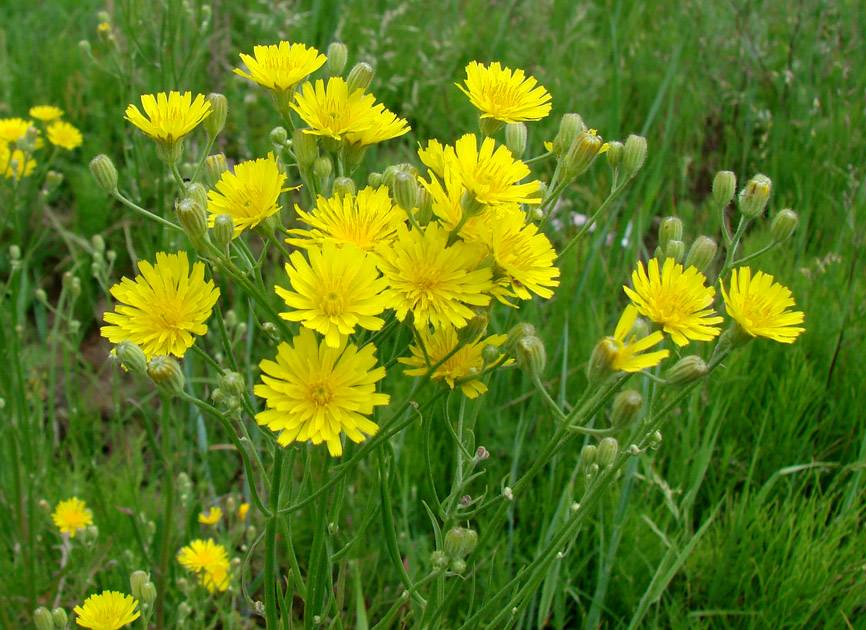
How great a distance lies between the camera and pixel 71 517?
1856 mm

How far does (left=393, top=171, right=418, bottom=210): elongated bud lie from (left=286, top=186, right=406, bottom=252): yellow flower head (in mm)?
36

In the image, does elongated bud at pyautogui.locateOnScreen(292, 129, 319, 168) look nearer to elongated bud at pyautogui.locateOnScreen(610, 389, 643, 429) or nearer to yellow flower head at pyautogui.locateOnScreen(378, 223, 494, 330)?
yellow flower head at pyautogui.locateOnScreen(378, 223, 494, 330)

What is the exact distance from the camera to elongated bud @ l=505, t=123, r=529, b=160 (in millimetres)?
1260

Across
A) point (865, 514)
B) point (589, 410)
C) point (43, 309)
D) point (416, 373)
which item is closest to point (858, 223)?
point (865, 514)

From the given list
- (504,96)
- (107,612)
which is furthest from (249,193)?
(107,612)

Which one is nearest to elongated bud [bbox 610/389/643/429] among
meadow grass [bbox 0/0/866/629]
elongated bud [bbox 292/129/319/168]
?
meadow grass [bbox 0/0/866/629]

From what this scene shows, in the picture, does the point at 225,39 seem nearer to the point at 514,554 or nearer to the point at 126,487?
the point at 126,487

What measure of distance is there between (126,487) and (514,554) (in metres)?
1.05

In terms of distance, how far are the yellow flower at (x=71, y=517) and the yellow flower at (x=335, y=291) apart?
1.19 m

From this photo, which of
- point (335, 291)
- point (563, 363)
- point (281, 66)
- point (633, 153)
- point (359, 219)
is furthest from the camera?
point (563, 363)

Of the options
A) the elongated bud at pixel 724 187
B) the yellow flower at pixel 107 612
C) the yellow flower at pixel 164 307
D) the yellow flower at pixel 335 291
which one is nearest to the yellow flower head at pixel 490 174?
the yellow flower at pixel 335 291

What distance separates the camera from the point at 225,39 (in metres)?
3.12

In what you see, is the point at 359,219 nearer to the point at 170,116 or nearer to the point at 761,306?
the point at 170,116

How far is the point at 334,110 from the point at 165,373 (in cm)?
44
